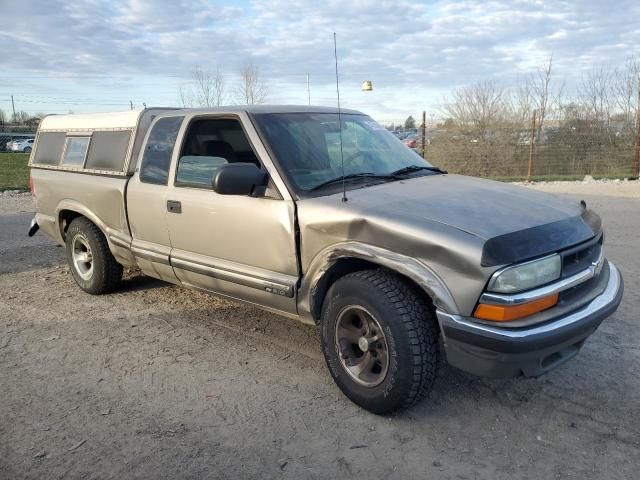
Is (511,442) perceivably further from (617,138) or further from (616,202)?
(617,138)

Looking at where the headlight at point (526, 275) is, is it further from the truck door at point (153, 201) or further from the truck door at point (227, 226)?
the truck door at point (153, 201)

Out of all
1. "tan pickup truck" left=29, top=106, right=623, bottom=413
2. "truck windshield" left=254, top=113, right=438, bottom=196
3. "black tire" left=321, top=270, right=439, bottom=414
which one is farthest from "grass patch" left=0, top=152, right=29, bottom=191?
"black tire" left=321, top=270, right=439, bottom=414

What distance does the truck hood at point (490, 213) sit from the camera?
2.86 metres

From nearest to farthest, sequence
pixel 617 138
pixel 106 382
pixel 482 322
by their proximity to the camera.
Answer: pixel 482 322 < pixel 106 382 < pixel 617 138

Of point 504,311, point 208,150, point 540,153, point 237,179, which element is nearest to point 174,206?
point 208,150

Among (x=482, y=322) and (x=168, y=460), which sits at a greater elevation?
(x=482, y=322)

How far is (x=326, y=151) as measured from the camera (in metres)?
4.04

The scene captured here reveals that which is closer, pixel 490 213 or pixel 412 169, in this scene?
pixel 490 213

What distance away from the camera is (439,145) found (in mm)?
17938

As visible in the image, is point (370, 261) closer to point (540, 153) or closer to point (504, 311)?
point (504, 311)

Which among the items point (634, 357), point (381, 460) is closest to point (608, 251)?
point (634, 357)

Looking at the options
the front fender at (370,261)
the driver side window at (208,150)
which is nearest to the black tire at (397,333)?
the front fender at (370,261)

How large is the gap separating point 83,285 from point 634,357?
510 cm

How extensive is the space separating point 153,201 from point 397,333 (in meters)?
2.56
